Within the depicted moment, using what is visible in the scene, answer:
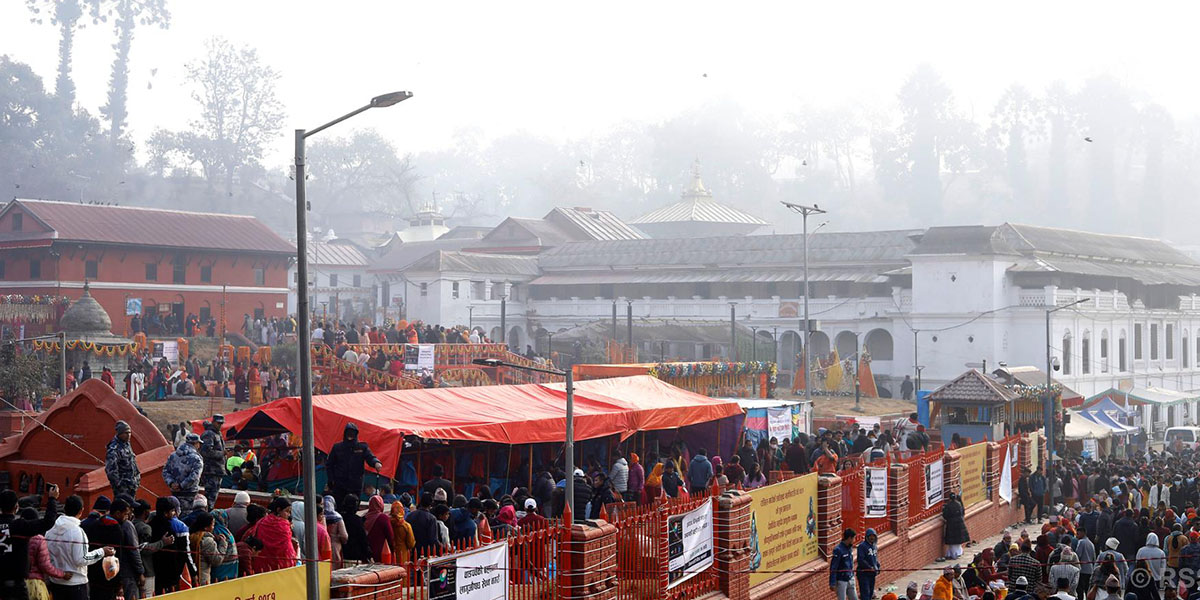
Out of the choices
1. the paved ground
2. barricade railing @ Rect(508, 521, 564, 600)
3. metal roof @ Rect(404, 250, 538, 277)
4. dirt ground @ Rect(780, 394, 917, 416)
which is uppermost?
metal roof @ Rect(404, 250, 538, 277)

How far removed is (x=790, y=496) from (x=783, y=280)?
149 feet

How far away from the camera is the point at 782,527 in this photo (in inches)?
683

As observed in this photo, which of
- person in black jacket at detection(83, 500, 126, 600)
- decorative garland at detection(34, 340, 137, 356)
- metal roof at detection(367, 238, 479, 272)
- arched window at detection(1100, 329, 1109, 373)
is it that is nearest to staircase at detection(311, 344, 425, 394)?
decorative garland at detection(34, 340, 137, 356)

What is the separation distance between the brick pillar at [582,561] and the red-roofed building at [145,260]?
39.7m

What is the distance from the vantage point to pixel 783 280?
62.4 meters

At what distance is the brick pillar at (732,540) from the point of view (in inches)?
612

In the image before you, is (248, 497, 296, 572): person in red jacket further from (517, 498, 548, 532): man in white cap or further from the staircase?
the staircase

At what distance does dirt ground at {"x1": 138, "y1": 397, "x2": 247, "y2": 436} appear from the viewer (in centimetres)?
3112

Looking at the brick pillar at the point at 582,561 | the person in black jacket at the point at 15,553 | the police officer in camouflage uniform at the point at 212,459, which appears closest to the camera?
the person in black jacket at the point at 15,553

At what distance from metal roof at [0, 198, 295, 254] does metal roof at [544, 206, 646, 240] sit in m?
27.9

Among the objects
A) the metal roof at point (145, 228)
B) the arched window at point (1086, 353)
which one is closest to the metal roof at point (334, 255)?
the metal roof at point (145, 228)

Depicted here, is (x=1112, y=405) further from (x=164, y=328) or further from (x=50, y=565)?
(x=50, y=565)

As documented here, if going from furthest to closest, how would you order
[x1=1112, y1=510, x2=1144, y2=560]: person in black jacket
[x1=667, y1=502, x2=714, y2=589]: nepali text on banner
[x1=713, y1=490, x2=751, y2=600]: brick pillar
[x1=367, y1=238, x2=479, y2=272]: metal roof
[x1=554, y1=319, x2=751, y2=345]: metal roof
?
1. [x1=367, y1=238, x2=479, y2=272]: metal roof
2. [x1=554, y1=319, x2=751, y2=345]: metal roof
3. [x1=1112, y1=510, x2=1144, y2=560]: person in black jacket
4. [x1=713, y1=490, x2=751, y2=600]: brick pillar
5. [x1=667, y1=502, x2=714, y2=589]: nepali text on banner

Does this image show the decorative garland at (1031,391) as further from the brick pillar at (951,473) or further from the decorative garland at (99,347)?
the decorative garland at (99,347)
